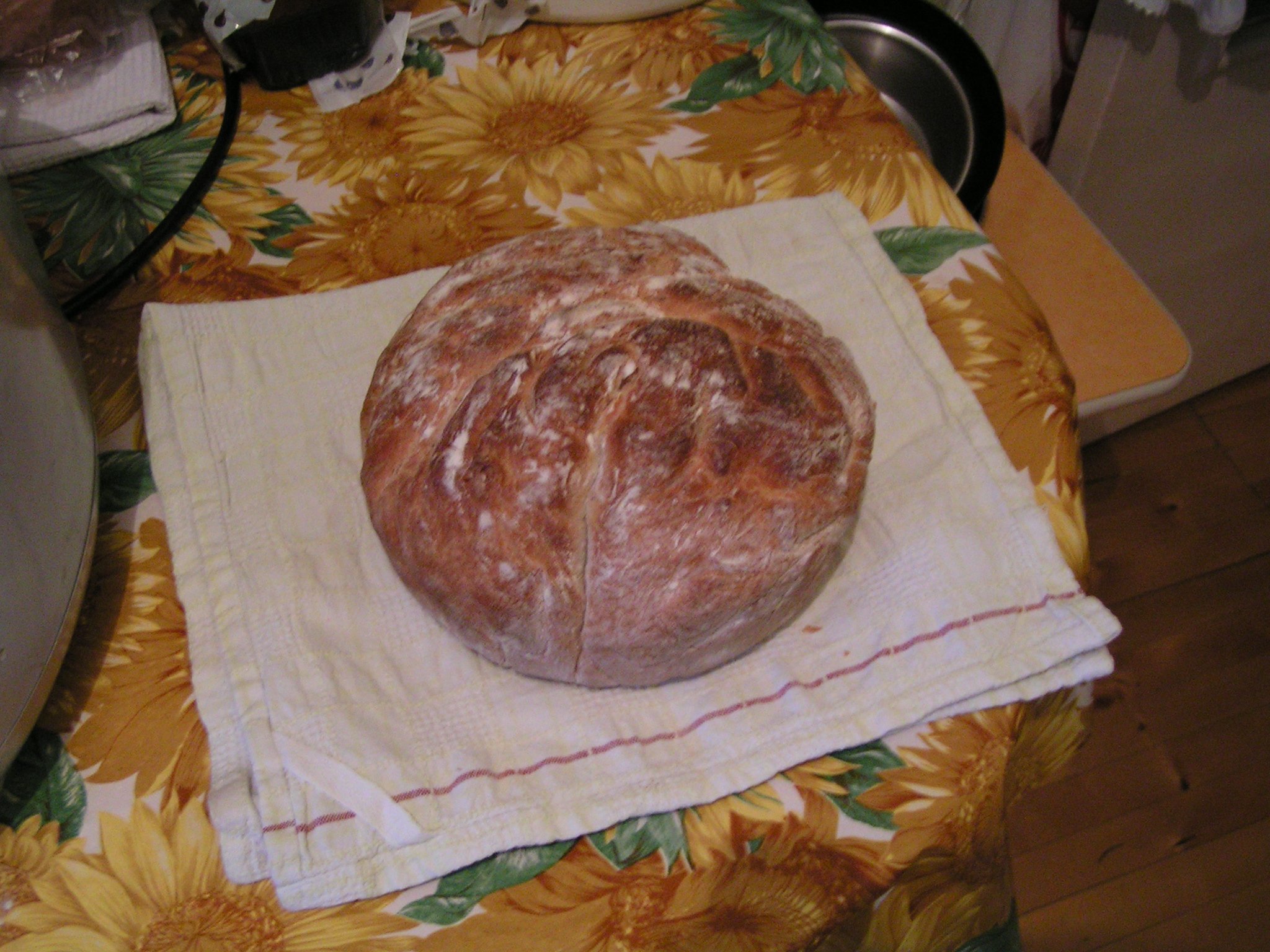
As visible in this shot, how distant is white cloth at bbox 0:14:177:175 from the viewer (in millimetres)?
896

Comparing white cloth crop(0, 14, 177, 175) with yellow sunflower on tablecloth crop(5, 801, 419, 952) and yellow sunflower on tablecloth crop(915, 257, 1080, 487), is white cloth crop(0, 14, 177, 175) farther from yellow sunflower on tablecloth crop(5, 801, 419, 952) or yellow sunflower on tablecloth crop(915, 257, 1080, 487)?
yellow sunflower on tablecloth crop(915, 257, 1080, 487)

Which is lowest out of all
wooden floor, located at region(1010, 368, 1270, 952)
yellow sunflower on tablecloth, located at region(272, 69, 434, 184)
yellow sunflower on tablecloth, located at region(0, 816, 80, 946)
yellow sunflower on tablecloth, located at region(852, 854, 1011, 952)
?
wooden floor, located at region(1010, 368, 1270, 952)

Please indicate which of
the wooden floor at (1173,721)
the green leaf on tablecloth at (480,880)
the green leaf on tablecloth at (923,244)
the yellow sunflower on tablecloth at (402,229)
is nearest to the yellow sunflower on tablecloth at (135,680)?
the green leaf on tablecloth at (480,880)

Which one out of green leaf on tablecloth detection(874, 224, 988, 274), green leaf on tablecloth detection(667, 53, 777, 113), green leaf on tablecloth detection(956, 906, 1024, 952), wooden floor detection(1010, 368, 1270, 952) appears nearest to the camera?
green leaf on tablecloth detection(956, 906, 1024, 952)

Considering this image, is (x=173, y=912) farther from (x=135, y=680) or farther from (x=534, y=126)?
(x=534, y=126)

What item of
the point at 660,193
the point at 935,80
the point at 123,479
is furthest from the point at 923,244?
the point at 123,479

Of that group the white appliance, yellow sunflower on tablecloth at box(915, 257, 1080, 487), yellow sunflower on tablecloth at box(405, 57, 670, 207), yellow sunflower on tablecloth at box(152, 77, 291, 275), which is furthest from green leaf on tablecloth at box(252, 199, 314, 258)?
yellow sunflower on tablecloth at box(915, 257, 1080, 487)

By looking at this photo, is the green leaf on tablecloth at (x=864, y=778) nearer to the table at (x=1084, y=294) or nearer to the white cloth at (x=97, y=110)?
the table at (x=1084, y=294)

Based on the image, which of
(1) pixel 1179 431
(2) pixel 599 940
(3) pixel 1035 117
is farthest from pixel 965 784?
(1) pixel 1179 431

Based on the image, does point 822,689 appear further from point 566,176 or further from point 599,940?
point 566,176

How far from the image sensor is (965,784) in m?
0.60

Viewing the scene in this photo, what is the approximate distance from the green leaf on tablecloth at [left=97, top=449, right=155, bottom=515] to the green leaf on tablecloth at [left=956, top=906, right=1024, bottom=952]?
0.71 m

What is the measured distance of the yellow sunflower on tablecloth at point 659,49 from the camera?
3.32 ft

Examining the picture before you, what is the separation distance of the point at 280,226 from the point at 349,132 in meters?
0.15
